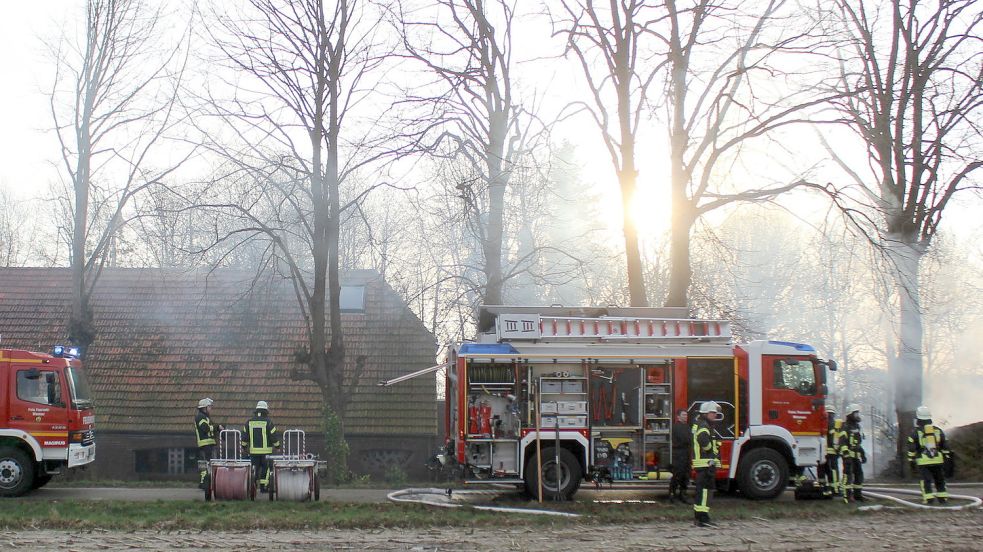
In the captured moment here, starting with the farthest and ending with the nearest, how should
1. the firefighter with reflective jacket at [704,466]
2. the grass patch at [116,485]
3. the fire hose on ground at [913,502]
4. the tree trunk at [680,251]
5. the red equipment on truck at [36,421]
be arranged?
the tree trunk at [680,251]
the grass patch at [116,485]
the red equipment on truck at [36,421]
the fire hose on ground at [913,502]
the firefighter with reflective jacket at [704,466]

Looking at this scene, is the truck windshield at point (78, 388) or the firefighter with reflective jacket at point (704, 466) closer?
the firefighter with reflective jacket at point (704, 466)

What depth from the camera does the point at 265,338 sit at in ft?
85.1

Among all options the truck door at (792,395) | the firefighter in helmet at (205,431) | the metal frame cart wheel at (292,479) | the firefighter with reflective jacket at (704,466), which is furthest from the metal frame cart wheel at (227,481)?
the truck door at (792,395)

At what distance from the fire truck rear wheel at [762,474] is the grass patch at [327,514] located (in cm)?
27

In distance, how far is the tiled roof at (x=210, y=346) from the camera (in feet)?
79.3

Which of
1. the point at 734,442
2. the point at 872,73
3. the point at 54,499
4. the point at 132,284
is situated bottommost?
the point at 54,499

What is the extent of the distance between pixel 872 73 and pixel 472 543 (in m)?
16.0

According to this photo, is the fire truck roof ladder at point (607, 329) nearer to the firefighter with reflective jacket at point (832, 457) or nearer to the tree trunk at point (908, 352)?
the firefighter with reflective jacket at point (832, 457)

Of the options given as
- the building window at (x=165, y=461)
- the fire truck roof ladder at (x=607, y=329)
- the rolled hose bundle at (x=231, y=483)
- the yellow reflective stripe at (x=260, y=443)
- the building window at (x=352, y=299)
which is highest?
the building window at (x=352, y=299)

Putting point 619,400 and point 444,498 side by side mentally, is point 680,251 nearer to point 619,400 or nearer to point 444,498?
point 619,400

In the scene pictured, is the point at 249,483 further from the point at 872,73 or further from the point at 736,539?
the point at 872,73

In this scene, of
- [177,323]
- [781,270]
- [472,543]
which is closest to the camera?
[472,543]

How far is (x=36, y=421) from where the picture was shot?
1496 cm

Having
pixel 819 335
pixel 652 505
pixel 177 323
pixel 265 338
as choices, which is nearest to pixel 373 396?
pixel 265 338
